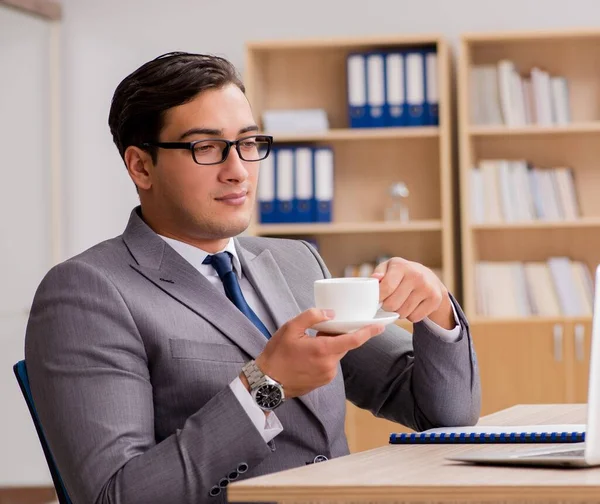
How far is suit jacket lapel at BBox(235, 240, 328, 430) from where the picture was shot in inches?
73.5

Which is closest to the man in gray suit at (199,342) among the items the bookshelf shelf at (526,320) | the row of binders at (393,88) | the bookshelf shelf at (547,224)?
the bookshelf shelf at (526,320)

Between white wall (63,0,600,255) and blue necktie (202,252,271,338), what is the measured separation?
3.26m

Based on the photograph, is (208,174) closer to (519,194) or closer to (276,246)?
(276,246)

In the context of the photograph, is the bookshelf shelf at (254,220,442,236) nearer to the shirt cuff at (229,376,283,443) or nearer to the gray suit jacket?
the gray suit jacket

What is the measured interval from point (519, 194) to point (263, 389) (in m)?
3.25

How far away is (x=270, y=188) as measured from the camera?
15.0 ft

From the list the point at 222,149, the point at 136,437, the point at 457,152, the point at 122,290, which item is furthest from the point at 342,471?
the point at 457,152

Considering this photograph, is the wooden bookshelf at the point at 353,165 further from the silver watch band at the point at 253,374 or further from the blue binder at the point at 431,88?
the silver watch band at the point at 253,374

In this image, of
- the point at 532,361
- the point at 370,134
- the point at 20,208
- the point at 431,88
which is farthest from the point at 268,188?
the point at 532,361

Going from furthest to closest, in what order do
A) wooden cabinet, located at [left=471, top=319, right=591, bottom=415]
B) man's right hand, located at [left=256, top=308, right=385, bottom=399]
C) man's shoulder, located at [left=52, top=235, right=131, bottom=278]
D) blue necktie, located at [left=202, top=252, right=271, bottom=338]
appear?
wooden cabinet, located at [left=471, top=319, right=591, bottom=415]
blue necktie, located at [left=202, top=252, right=271, bottom=338]
man's shoulder, located at [left=52, top=235, right=131, bottom=278]
man's right hand, located at [left=256, top=308, right=385, bottom=399]

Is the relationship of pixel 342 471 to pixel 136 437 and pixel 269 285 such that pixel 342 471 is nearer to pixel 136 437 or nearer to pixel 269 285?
pixel 136 437

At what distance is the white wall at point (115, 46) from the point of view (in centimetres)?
497

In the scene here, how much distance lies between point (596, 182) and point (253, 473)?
11.1ft

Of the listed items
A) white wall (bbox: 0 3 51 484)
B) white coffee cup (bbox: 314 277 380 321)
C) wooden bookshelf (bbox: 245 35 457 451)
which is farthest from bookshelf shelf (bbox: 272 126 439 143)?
white coffee cup (bbox: 314 277 380 321)
